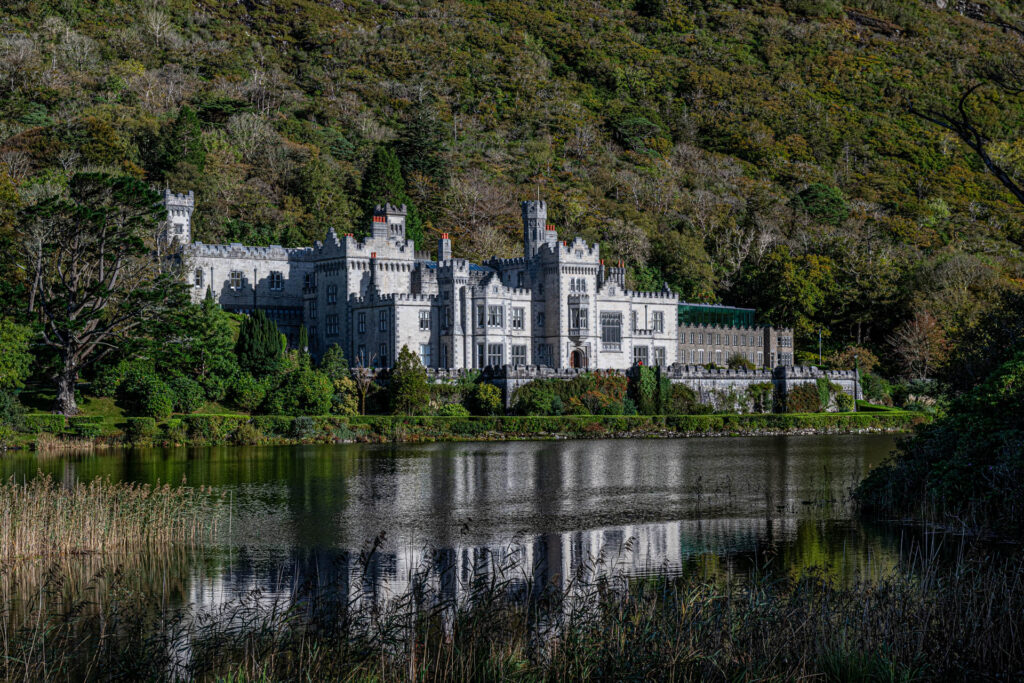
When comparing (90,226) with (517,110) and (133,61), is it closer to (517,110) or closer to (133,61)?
(133,61)

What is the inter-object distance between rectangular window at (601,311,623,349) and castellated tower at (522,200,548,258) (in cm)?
579

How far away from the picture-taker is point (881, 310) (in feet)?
269

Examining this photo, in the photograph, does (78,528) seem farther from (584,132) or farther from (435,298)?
(584,132)

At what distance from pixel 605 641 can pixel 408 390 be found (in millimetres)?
44709

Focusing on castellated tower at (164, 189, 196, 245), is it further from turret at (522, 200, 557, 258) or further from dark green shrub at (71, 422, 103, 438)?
dark green shrub at (71, 422, 103, 438)

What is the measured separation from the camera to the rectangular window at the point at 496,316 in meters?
66.1

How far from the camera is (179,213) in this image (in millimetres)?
70625

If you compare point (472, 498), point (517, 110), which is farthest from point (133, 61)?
point (472, 498)

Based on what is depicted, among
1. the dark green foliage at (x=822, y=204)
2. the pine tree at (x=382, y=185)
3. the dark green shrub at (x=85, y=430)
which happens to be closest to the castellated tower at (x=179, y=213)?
the pine tree at (x=382, y=185)

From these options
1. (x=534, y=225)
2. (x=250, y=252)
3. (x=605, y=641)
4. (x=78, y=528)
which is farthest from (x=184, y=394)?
(x=605, y=641)

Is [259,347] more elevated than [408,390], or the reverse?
[259,347]

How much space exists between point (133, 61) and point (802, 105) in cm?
7828

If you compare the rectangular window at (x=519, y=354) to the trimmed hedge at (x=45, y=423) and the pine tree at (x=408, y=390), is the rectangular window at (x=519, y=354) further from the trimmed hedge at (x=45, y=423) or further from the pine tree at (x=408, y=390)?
the trimmed hedge at (x=45, y=423)

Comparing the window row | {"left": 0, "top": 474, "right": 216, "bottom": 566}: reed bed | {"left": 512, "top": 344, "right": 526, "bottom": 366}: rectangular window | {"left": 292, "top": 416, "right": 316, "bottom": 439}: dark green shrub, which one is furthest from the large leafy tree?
the window row
